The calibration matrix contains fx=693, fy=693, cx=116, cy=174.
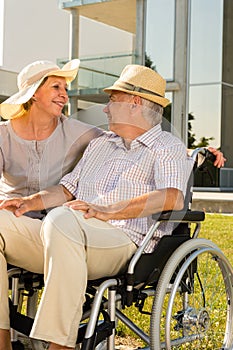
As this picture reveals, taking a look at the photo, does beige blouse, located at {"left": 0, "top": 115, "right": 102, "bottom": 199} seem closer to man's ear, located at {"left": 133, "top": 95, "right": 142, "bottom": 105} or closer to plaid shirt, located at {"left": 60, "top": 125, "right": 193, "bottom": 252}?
plaid shirt, located at {"left": 60, "top": 125, "right": 193, "bottom": 252}

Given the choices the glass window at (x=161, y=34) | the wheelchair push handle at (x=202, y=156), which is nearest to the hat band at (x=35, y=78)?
the wheelchair push handle at (x=202, y=156)

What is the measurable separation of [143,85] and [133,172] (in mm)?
360

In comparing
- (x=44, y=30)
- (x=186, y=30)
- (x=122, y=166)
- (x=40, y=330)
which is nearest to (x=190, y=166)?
(x=122, y=166)

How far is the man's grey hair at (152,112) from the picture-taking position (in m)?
2.80

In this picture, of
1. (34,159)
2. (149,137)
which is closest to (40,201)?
(34,159)

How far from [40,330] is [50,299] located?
0.10m

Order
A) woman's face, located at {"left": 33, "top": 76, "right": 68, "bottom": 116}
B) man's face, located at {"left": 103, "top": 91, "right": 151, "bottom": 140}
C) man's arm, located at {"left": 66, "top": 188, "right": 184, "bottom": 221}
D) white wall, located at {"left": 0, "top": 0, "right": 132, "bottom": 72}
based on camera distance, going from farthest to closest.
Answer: white wall, located at {"left": 0, "top": 0, "right": 132, "bottom": 72} < woman's face, located at {"left": 33, "top": 76, "right": 68, "bottom": 116} < man's face, located at {"left": 103, "top": 91, "right": 151, "bottom": 140} < man's arm, located at {"left": 66, "top": 188, "right": 184, "bottom": 221}

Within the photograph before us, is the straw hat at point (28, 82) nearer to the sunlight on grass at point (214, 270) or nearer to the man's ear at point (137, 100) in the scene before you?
the man's ear at point (137, 100)

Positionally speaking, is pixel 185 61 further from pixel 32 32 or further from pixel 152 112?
pixel 32 32

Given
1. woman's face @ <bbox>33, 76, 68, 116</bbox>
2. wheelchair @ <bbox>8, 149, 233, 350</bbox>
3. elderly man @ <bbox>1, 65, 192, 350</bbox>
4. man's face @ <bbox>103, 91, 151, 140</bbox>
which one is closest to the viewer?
elderly man @ <bbox>1, 65, 192, 350</bbox>

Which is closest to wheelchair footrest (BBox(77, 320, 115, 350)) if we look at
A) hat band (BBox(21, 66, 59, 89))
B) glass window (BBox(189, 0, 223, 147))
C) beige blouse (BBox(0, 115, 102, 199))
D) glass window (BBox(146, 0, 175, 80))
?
beige blouse (BBox(0, 115, 102, 199))

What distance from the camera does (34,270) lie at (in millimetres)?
2557

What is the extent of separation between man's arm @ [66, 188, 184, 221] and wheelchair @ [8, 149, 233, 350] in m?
0.05

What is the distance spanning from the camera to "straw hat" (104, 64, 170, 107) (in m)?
2.78
